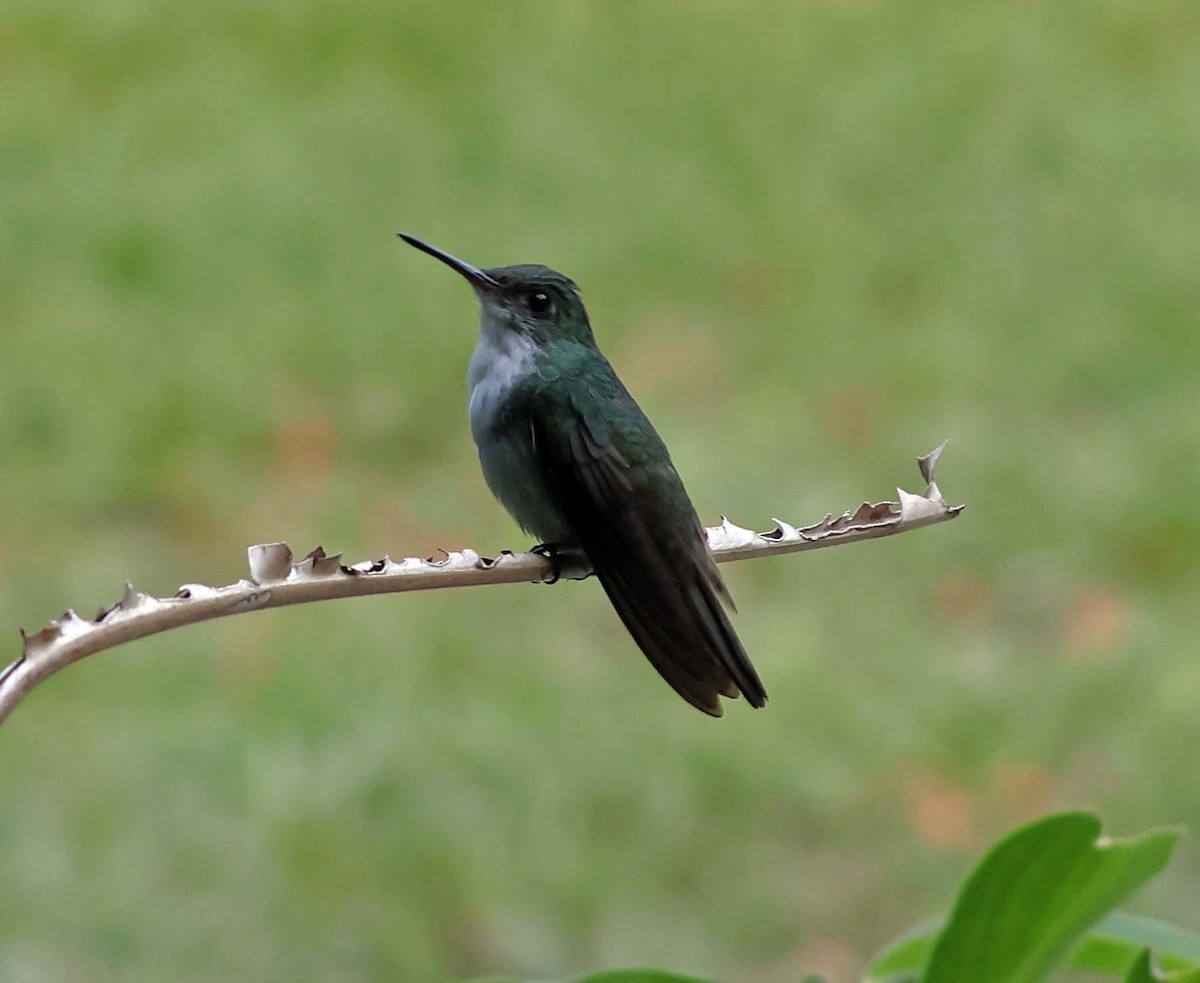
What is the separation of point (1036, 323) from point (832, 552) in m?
1.61

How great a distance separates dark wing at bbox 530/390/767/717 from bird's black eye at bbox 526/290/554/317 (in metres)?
0.26

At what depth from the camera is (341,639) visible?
5297mm

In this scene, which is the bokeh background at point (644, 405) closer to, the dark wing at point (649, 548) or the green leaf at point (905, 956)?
the green leaf at point (905, 956)

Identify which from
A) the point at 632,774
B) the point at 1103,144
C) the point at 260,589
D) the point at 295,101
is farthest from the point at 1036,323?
the point at 260,589

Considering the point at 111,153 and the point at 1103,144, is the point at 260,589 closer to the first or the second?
the point at 111,153

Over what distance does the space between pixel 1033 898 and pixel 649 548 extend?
1.73 feet

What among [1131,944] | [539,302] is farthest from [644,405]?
[1131,944]

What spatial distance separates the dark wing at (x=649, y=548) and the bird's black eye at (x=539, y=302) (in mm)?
257

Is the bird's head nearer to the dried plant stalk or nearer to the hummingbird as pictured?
the hummingbird

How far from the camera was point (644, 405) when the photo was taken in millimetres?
6234

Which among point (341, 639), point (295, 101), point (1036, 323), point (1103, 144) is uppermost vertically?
point (295, 101)

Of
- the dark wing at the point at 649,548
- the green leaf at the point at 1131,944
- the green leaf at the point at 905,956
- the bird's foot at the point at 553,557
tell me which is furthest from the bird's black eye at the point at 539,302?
the green leaf at the point at 1131,944

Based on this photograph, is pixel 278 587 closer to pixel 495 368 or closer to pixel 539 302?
pixel 495 368

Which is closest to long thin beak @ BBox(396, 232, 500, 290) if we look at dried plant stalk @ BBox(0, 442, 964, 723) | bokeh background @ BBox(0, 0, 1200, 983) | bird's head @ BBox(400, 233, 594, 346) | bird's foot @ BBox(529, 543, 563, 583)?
bird's head @ BBox(400, 233, 594, 346)
